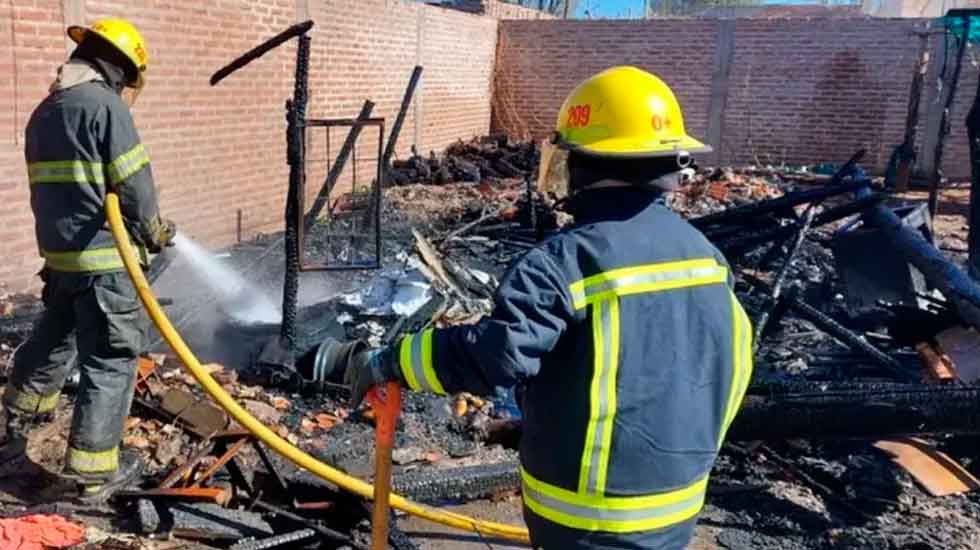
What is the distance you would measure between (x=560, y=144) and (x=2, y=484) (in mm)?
3350

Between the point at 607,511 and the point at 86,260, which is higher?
the point at 86,260

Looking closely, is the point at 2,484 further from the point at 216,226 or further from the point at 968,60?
the point at 968,60

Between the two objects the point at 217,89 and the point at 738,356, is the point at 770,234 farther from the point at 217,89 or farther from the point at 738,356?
the point at 738,356

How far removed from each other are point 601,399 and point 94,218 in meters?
2.75

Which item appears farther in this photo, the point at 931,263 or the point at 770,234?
the point at 770,234

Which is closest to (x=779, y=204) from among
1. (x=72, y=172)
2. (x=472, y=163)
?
(x=72, y=172)

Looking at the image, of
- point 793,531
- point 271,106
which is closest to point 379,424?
point 793,531

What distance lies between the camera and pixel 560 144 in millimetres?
2186

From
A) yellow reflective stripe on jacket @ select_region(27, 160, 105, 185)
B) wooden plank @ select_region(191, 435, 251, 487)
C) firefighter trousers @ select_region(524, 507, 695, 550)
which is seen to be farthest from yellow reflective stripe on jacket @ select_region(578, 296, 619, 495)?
yellow reflective stripe on jacket @ select_region(27, 160, 105, 185)

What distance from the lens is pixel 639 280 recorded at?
200cm

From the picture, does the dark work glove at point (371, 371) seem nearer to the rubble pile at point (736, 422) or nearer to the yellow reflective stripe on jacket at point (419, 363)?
the yellow reflective stripe on jacket at point (419, 363)

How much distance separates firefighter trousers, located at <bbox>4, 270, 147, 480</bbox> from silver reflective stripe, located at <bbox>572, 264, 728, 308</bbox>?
2.66 meters

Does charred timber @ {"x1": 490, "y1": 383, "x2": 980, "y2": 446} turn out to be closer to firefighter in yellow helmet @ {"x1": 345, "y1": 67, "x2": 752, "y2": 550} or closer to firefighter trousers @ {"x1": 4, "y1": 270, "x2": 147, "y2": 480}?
firefighter trousers @ {"x1": 4, "y1": 270, "x2": 147, "y2": 480}

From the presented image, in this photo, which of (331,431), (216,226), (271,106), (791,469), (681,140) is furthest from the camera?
(271,106)
